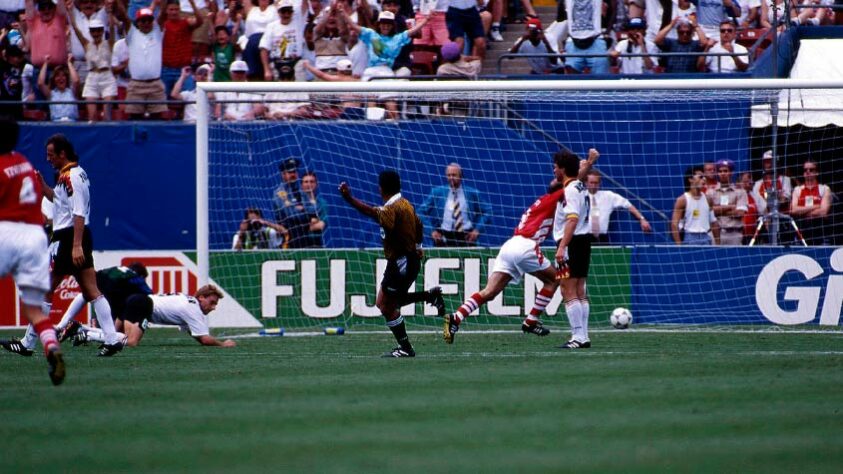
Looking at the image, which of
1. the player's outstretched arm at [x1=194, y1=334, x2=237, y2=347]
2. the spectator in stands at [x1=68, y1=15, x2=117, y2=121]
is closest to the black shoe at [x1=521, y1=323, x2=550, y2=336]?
the player's outstretched arm at [x1=194, y1=334, x2=237, y2=347]

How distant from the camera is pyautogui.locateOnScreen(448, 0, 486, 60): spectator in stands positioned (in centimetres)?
2100

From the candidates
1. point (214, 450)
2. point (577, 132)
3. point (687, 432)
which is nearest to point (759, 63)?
point (577, 132)

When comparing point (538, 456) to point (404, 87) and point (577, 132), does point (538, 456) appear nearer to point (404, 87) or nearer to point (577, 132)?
point (404, 87)

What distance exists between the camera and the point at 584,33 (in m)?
20.8

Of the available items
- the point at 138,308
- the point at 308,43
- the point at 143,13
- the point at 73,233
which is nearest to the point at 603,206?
the point at 308,43

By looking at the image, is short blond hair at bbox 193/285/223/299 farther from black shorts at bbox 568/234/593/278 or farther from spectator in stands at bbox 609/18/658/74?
spectator in stands at bbox 609/18/658/74

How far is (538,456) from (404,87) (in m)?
9.68

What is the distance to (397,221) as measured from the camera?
1295 cm

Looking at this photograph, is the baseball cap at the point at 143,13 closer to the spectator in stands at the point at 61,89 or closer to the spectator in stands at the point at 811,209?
the spectator in stands at the point at 61,89

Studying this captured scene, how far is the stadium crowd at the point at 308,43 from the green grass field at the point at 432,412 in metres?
8.11

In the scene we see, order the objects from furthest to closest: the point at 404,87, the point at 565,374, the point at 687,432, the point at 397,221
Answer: the point at 404,87
the point at 397,221
the point at 565,374
the point at 687,432

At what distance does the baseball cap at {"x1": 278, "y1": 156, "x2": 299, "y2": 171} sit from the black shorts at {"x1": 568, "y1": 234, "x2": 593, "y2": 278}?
18.4ft

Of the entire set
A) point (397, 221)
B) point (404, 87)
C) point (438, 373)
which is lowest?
A: point (438, 373)

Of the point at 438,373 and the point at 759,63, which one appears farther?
the point at 759,63
